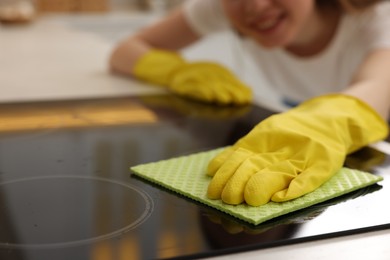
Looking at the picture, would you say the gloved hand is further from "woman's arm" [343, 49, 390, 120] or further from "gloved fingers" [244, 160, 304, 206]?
"gloved fingers" [244, 160, 304, 206]

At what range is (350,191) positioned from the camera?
632mm

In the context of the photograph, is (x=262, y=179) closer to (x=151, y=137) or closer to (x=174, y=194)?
(x=174, y=194)

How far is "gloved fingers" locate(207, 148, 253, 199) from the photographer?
0.61m

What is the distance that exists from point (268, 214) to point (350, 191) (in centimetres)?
12

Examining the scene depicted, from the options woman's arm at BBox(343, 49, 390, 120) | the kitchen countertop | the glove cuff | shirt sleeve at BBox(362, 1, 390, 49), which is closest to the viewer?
the kitchen countertop

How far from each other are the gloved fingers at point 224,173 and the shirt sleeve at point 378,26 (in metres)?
0.53

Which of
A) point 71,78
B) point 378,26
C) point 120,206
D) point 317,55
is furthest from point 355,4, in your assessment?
point 120,206

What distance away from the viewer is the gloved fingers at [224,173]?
0.61 meters

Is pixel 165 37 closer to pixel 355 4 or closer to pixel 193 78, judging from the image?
pixel 193 78

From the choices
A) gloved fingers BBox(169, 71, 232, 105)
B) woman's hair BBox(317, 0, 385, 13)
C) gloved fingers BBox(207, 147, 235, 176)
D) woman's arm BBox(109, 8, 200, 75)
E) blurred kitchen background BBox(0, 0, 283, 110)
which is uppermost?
woman's hair BBox(317, 0, 385, 13)

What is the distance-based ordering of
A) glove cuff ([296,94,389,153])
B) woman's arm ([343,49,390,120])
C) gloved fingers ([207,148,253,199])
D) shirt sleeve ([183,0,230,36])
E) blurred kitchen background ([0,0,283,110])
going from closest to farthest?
gloved fingers ([207,148,253,199]) → glove cuff ([296,94,389,153]) → woman's arm ([343,49,390,120]) → blurred kitchen background ([0,0,283,110]) → shirt sleeve ([183,0,230,36])

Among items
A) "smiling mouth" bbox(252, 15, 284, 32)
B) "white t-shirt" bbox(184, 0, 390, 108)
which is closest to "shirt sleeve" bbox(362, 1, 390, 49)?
"white t-shirt" bbox(184, 0, 390, 108)

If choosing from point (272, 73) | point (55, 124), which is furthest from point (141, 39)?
point (55, 124)

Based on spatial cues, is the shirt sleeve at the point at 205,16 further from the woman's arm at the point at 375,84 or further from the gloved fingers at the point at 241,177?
the gloved fingers at the point at 241,177
